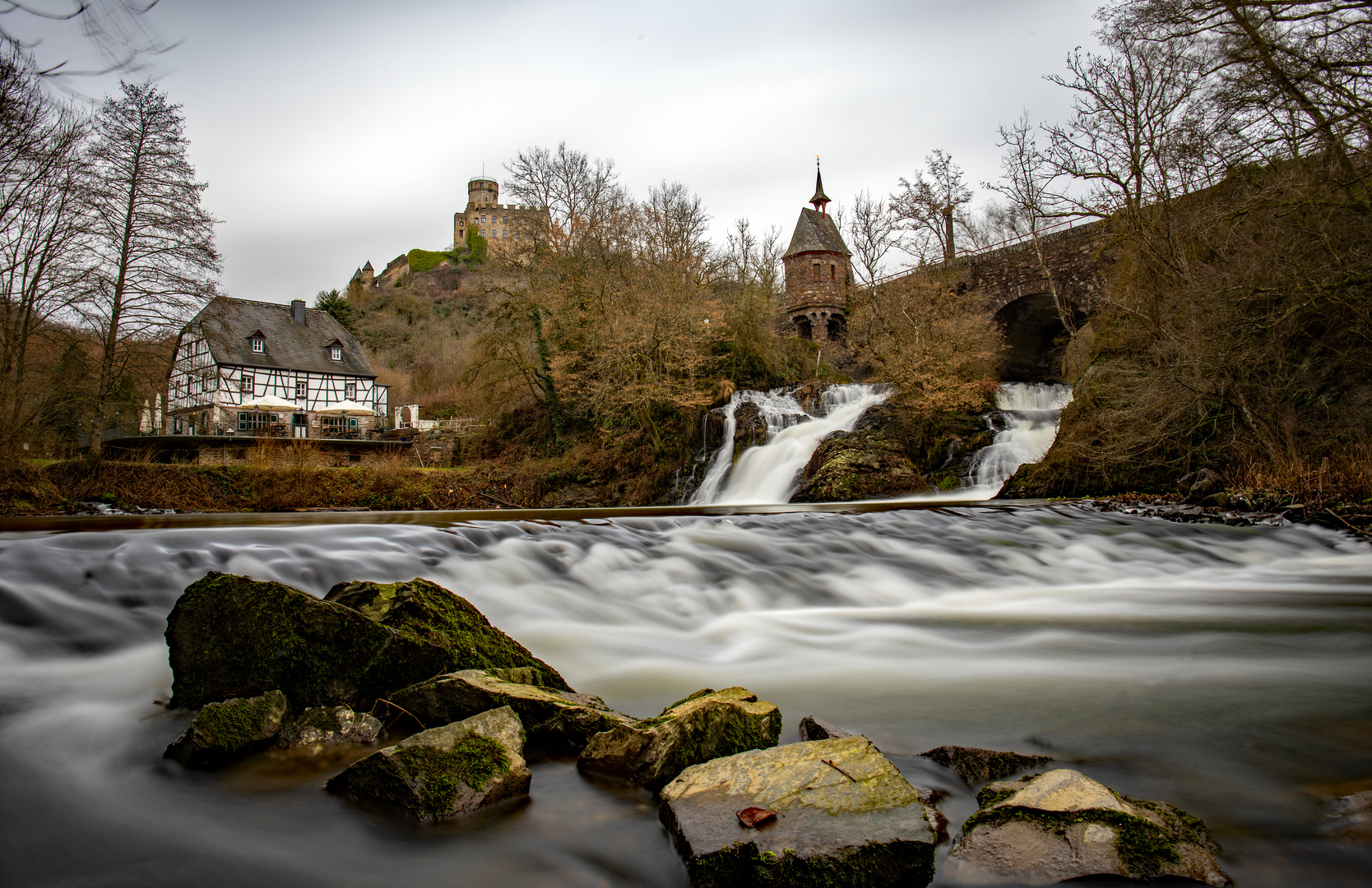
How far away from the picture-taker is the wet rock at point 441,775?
2.54 metres

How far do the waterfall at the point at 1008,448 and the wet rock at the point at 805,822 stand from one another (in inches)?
633

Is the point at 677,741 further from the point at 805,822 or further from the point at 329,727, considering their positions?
the point at 329,727

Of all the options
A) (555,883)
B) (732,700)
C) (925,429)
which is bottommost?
(555,883)

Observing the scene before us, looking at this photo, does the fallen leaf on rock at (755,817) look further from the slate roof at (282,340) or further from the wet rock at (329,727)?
the slate roof at (282,340)

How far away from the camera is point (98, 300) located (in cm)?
2019

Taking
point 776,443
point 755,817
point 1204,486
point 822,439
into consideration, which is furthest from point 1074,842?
point 776,443

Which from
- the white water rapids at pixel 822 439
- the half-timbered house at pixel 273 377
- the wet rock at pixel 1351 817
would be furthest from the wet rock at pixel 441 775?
the half-timbered house at pixel 273 377

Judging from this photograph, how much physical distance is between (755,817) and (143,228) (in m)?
25.9

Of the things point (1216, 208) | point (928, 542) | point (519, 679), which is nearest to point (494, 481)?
point (928, 542)

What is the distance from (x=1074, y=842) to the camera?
6.91 feet

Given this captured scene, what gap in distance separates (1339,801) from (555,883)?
8.81 feet

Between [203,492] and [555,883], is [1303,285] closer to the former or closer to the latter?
[555,883]

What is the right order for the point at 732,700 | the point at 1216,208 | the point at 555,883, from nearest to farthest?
the point at 555,883
the point at 732,700
the point at 1216,208

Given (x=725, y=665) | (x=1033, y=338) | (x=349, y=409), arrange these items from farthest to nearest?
1. (x=349, y=409)
2. (x=1033, y=338)
3. (x=725, y=665)
